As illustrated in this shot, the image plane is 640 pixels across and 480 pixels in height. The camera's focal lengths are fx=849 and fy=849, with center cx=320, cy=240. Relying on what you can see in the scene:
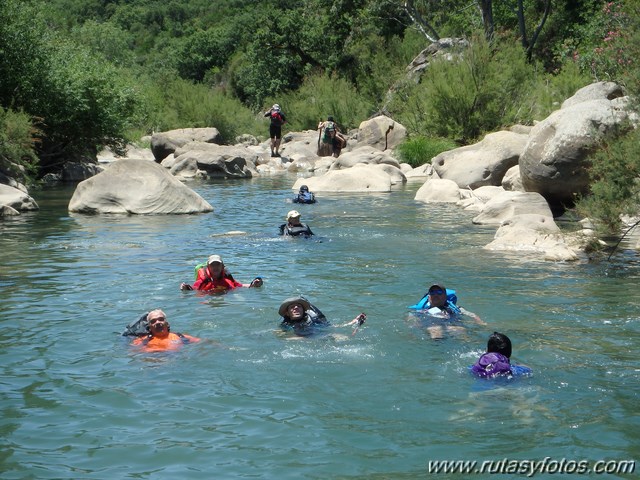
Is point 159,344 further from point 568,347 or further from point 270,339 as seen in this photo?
point 568,347

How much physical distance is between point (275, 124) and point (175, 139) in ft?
14.8

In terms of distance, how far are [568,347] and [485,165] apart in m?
15.2

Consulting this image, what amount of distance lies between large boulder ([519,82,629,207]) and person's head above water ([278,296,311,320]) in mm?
8692

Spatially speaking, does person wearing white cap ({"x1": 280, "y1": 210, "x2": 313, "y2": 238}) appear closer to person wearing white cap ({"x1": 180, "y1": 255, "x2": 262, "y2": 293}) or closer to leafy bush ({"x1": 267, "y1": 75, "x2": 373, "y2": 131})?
person wearing white cap ({"x1": 180, "y1": 255, "x2": 262, "y2": 293})

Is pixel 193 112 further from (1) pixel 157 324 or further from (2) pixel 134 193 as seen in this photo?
(1) pixel 157 324

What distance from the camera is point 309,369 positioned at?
29.0ft

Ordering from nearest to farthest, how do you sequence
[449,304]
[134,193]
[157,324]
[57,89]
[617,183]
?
[157,324], [449,304], [617,183], [134,193], [57,89]

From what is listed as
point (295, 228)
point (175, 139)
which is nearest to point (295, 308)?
point (295, 228)

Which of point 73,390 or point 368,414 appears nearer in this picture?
point 368,414

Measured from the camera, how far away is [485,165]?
951 inches

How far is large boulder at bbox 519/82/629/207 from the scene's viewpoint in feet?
56.9

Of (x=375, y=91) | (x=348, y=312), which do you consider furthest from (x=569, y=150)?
(x=375, y=91)

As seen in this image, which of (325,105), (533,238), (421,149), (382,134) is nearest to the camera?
(533,238)

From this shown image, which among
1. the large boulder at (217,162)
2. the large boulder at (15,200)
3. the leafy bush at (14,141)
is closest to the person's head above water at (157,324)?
the large boulder at (15,200)
